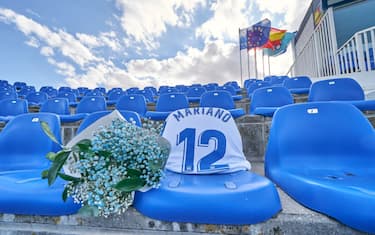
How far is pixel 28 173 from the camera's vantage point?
3.53 ft

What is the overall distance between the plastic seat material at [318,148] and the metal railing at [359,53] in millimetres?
3816

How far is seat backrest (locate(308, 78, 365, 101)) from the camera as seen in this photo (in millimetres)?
2117

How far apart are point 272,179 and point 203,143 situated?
0.38 meters

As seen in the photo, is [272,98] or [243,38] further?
[243,38]

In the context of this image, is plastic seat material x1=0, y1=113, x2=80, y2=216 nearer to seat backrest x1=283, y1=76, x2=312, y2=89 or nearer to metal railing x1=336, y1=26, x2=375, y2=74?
seat backrest x1=283, y1=76, x2=312, y2=89

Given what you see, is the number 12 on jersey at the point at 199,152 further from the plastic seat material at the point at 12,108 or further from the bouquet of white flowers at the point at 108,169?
the plastic seat material at the point at 12,108

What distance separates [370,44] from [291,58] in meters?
5.97

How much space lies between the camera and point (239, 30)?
9.34 metres

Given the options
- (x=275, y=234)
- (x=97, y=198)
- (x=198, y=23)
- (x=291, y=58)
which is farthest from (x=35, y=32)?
(x=291, y=58)

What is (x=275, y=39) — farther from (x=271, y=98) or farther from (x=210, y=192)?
(x=210, y=192)

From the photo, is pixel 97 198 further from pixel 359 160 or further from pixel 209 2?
pixel 209 2

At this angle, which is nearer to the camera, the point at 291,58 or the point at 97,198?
the point at 97,198

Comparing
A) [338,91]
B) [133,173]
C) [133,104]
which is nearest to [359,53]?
[338,91]

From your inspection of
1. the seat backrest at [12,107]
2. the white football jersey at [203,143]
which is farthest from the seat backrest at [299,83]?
the seat backrest at [12,107]
